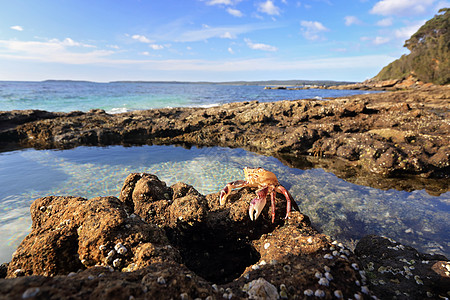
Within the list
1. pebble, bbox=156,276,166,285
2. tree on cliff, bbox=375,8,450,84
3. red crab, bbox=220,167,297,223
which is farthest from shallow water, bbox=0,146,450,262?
tree on cliff, bbox=375,8,450,84

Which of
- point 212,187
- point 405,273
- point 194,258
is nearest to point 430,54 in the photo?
point 212,187

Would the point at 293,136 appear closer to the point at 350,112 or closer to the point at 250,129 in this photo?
Answer: the point at 250,129

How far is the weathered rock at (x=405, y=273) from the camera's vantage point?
2637 millimetres

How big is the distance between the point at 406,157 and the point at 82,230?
413 inches

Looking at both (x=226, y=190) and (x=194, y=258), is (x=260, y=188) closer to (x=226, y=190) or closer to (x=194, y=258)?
(x=226, y=190)

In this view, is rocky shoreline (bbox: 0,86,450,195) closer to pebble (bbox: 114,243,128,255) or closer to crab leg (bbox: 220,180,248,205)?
crab leg (bbox: 220,180,248,205)

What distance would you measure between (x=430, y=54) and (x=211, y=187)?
74479 millimetres

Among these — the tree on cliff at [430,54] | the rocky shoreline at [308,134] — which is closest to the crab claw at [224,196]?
the rocky shoreline at [308,134]

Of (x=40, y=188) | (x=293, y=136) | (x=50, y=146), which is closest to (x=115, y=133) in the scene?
(x=50, y=146)

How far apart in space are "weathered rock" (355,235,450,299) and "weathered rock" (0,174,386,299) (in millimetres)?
692

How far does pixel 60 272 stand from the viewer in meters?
2.76

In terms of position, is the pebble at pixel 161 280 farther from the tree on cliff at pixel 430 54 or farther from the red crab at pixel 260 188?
the tree on cliff at pixel 430 54

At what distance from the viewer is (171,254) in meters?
2.65

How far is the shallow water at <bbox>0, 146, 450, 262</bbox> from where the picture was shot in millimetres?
5391
